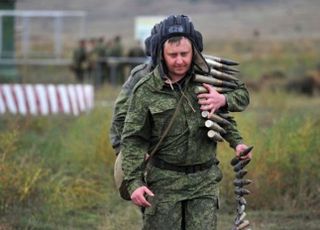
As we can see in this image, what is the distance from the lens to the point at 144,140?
604 centimetres

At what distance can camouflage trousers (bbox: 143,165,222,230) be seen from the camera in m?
6.00

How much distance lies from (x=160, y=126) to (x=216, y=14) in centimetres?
7132

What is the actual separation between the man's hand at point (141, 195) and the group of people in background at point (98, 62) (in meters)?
23.2

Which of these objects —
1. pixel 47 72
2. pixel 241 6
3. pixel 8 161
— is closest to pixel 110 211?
pixel 8 161

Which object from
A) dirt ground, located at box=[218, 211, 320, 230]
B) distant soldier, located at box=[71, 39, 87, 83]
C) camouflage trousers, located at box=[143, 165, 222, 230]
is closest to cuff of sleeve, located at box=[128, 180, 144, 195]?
camouflage trousers, located at box=[143, 165, 222, 230]

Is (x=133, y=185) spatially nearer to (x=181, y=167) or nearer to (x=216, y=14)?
(x=181, y=167)

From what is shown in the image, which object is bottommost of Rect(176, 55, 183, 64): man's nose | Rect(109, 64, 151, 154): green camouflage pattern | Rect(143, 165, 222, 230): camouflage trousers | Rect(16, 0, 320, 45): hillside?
Rect(16, 0, 320, 45): hillside

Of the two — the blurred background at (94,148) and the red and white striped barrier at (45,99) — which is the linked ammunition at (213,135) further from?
the red and white striped barrier at (45,99)

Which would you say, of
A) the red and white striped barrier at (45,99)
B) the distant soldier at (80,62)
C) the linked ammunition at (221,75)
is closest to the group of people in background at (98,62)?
the distant soldier at (80,62)

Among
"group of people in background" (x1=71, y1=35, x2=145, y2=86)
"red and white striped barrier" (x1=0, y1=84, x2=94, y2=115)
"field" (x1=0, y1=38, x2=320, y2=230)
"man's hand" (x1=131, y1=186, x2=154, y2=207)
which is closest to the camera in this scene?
"man's hand" (x1=131, y1=186, x2=154, y2=207)

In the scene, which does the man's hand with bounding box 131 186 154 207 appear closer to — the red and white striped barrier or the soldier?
the soldier

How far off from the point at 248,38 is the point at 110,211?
184 feet

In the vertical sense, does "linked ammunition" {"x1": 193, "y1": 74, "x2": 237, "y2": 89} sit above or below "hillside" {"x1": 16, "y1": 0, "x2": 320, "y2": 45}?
above

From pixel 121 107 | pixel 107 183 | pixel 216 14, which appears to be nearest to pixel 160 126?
pixel 121 107
